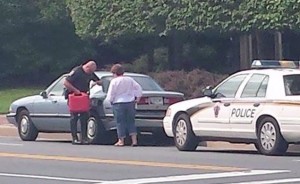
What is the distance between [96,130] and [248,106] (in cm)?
448

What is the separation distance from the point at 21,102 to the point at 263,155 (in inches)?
288

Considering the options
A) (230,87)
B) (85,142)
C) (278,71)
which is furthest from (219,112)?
(85,142)

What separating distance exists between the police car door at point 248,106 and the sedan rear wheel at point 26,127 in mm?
6251

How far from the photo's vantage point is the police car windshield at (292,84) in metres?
18.7

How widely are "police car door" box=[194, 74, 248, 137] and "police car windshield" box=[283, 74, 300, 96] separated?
37.3 inches

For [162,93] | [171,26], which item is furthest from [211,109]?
[171,26]

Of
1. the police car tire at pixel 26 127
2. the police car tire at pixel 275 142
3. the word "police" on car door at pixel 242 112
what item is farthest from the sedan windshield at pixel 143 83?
the police car tire at pixel 275 142

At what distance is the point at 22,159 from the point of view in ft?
60.5

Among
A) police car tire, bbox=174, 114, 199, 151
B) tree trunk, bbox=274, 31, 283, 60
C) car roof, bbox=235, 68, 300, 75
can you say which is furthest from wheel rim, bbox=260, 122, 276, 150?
tree trunk, bbox=274, 31, 283, 60

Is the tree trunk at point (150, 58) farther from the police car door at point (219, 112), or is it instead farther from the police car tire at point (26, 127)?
the police car door at point (219, 112)

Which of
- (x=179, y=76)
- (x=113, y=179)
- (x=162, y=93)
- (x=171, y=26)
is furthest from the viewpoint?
(x=171, y=26)

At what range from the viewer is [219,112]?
64.5 feet

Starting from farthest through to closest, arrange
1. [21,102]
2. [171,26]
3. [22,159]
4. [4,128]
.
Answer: [171,26] → [4,128] → [21,102] → [22,159]

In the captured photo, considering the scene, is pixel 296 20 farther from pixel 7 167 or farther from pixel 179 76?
pixel 7 167
